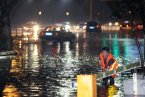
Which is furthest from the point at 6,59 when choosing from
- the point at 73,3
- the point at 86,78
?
the point at 73,3

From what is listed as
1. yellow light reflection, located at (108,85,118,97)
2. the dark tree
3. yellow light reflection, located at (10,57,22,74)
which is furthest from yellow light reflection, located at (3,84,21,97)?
the dark tree

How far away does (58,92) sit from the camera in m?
16.0

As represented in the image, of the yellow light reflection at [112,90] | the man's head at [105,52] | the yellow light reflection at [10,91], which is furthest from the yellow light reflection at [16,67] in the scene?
the man's head at [105,52]

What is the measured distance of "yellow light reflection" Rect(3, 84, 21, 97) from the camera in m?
15.4

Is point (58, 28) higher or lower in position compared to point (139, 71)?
higher

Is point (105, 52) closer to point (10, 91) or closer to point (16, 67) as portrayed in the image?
point (10, 91)

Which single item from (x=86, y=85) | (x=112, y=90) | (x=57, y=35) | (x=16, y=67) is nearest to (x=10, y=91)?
(x=112, y=90)

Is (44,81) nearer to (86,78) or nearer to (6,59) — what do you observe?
(86,78)

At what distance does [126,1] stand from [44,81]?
161 inches

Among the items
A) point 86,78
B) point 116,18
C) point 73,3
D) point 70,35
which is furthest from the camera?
point 73,3

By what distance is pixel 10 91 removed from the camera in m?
16.3

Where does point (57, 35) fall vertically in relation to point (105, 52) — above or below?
above

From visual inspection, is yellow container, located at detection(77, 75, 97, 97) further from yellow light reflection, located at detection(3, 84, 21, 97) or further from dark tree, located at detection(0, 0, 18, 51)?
dark tree, located at detection(0, 0, 18, 51)

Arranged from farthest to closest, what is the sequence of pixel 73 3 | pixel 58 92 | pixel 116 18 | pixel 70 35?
1. pixel 73 3
2. pixel 70 35
3. pixel 116 18
4. pixel 58 92
